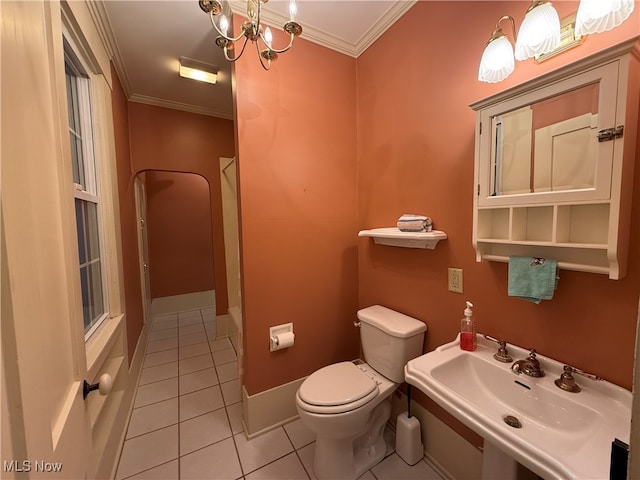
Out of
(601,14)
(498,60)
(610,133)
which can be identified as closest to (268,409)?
(610,133)

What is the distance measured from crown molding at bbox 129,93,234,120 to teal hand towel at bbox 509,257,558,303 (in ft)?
10.3

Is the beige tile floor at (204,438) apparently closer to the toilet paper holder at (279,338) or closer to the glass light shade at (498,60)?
the toilet paper holder at (279,338)

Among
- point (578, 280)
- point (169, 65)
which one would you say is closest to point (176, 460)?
point (578, 280)

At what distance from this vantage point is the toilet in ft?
4.32

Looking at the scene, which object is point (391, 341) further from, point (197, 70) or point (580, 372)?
point (197, 70)

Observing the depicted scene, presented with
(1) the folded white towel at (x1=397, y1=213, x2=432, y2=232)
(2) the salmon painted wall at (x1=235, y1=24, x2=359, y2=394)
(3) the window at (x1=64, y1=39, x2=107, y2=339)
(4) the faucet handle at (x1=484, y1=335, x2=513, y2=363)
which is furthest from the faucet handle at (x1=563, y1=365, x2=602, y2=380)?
(3) the window at (x1=64, y1=39, x2=107, y2=339)

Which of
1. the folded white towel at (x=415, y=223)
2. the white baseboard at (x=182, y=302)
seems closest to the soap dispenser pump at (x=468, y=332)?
the folded white towel at (x=415, y=223)

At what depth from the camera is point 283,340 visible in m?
1.75

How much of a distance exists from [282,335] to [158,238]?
319 cm

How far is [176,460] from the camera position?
1552 mm

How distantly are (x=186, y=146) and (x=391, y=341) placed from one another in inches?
111

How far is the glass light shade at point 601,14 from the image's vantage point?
0.77 meters

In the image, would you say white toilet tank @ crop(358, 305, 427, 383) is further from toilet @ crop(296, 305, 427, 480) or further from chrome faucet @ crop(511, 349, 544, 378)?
chrome faucet @ crop(511, 349, 544, 378)

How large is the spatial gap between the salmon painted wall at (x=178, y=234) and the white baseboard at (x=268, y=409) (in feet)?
9.32
